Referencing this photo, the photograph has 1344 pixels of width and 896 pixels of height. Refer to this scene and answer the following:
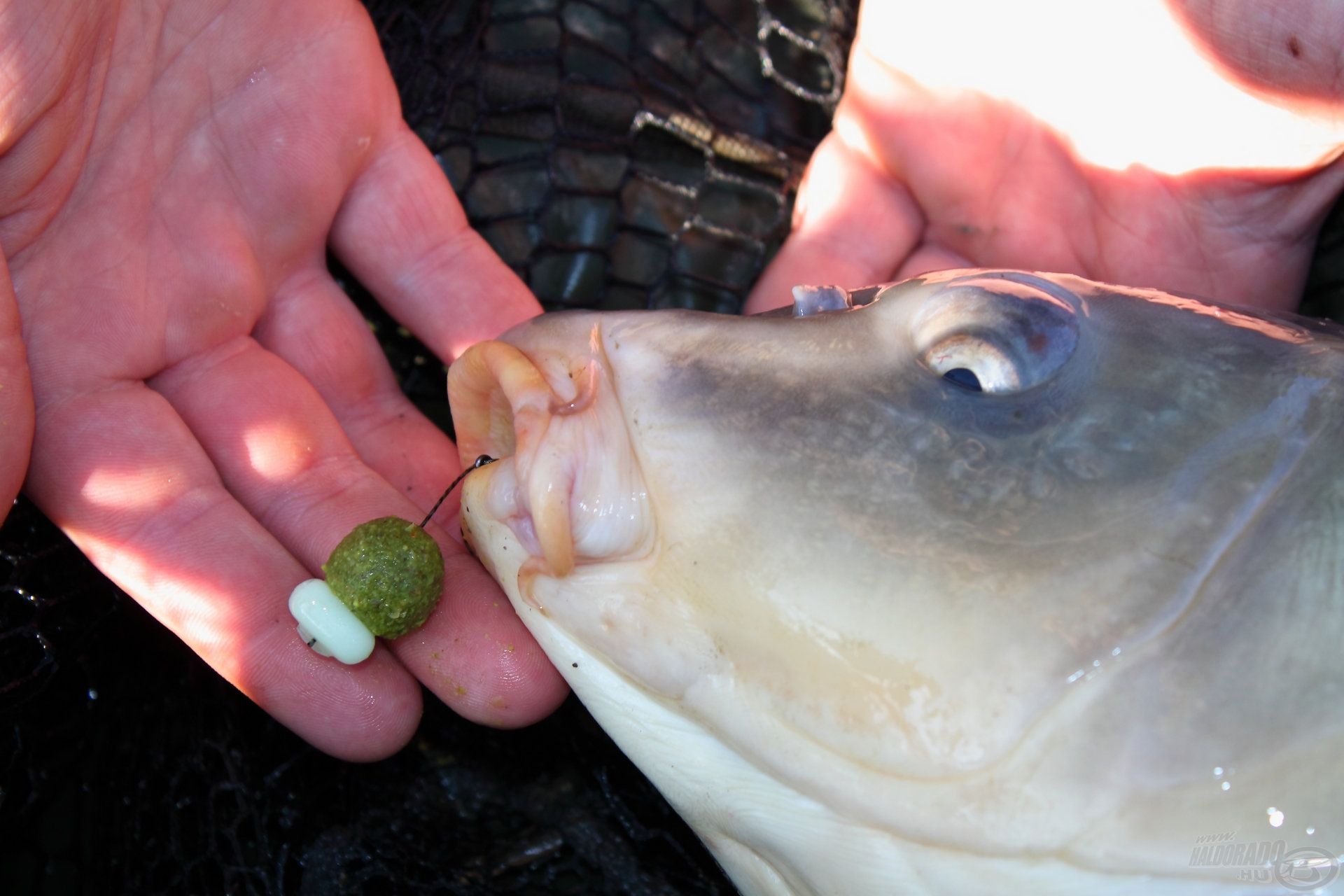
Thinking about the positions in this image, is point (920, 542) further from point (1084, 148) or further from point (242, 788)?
point (1084, 148)

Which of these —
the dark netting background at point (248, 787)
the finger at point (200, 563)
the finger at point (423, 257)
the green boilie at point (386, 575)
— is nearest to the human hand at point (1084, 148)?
the dark netting background at point (248, 787)

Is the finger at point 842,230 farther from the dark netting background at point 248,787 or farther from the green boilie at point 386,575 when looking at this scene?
the green boilie at point 386,575

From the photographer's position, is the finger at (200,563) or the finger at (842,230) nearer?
the finger at (200,563)

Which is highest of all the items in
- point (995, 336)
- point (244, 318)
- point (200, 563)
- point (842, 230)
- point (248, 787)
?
point (995, 336)

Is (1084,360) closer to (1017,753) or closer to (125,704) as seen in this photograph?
(1017,753)

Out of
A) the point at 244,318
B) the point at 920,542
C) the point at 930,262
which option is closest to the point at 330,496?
the point at 244,318

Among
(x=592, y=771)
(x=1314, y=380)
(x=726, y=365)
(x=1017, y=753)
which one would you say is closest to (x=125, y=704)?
(x=592, y=771)

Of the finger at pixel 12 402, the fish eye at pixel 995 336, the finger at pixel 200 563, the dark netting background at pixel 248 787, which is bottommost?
the dark netting background at pixel 248 787
